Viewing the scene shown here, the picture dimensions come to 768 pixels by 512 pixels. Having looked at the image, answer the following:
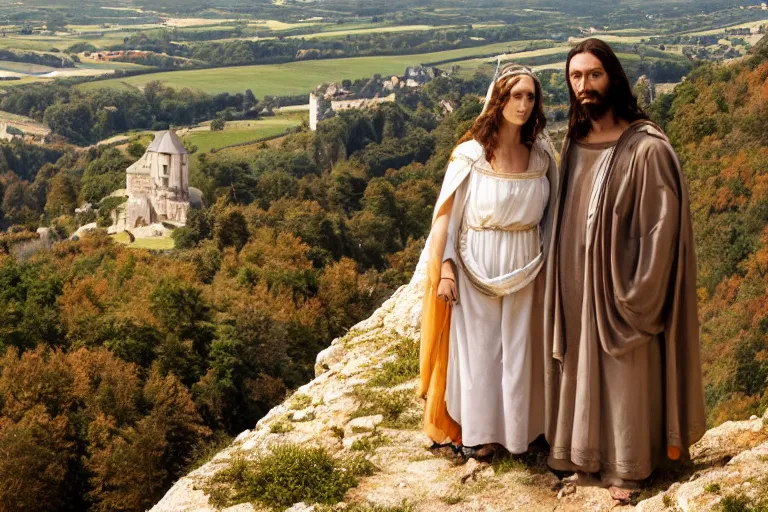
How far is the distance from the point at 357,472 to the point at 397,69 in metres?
145

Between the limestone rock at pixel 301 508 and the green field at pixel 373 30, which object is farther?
the green field at pixel 373 30

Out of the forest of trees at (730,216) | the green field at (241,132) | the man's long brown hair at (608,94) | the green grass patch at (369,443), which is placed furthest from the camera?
the green field at (241,132)

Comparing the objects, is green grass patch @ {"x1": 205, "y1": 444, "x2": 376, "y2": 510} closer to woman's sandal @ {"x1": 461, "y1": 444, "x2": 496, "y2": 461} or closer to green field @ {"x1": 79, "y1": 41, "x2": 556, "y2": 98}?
woman's sandal @ {"x1": 461, "y1": 444, "x2": 496, "y2": 461}

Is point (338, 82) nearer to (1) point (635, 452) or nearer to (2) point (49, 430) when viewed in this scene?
(2) point (49, 430)

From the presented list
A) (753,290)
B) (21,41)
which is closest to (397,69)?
(21,41)

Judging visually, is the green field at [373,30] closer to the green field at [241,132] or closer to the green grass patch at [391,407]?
the green field at [241,132]

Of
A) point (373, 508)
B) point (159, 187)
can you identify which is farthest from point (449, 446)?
point (159, 187)

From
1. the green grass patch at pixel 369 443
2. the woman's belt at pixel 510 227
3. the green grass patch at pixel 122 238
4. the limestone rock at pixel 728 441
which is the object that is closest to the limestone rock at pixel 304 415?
the green grass patch at pixel 369 443

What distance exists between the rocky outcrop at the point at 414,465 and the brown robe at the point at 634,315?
26 centimetres

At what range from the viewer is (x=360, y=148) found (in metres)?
99.8

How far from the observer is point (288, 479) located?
646cm

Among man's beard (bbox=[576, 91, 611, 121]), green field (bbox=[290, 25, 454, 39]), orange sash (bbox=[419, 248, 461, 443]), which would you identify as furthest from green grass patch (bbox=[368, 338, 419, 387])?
green field (bbox=[290, 25, 454, 39])

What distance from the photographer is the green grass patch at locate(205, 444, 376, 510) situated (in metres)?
6.34

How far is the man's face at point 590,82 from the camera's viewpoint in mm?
5734
